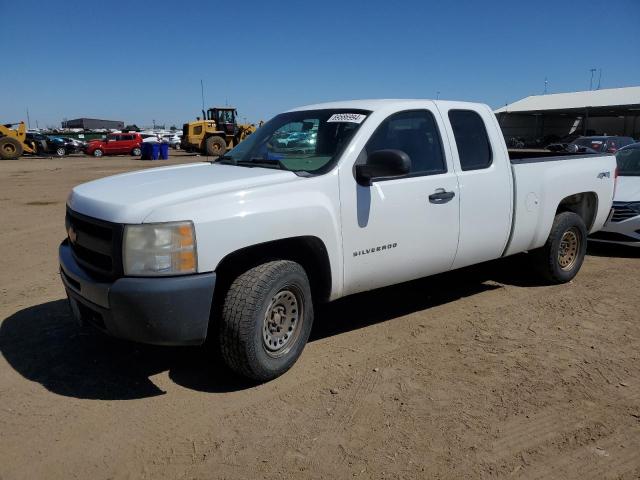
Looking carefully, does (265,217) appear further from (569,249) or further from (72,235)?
(569,249)

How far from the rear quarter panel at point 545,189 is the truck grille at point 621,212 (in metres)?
1.40

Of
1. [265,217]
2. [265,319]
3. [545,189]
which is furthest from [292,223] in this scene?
[545,189]

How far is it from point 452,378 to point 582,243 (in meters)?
3.20

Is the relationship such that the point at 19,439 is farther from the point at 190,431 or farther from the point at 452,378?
the point at 452,378

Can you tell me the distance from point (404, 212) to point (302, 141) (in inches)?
41.8

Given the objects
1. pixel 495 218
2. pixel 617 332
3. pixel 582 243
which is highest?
pixel 495 218

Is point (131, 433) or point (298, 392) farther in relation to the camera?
point (298, 392)

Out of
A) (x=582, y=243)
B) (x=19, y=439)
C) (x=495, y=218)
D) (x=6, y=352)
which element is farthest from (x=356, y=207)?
(x=582, y=243)

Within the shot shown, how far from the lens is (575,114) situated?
192ft

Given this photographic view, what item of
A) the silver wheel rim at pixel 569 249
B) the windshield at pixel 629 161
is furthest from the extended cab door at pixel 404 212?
the windshield at pixel 629 161

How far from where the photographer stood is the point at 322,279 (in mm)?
3877

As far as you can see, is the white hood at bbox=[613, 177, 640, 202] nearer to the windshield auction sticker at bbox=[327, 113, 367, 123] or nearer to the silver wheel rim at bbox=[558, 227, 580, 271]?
the silver wheel rim at bbox=[558, 227, 580, 271]

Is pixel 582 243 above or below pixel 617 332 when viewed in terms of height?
above

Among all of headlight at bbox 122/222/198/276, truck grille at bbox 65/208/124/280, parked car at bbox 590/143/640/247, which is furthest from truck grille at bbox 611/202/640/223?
truck grille at bbox 65/208/124/280
